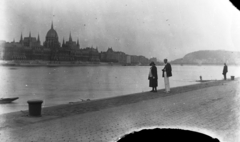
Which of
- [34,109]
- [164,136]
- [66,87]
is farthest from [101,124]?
[66,87]

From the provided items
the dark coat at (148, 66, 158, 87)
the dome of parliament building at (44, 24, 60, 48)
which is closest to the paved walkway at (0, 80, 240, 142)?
the dark coat at (148, 66, 158, 87)

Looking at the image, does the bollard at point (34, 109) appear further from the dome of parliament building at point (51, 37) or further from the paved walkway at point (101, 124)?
the dome of parliament building at point (51, 37)

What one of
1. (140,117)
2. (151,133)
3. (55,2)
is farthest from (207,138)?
(55,2)

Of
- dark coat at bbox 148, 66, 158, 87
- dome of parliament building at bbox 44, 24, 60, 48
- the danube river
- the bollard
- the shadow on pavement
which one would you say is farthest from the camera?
the danube river

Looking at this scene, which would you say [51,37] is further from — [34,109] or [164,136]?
[164,136]

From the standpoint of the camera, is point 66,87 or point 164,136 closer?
point 164,136

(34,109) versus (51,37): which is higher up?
(51,37)

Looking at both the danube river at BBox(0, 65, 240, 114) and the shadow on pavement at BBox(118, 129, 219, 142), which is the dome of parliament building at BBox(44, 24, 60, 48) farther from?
the shadow on pavement at BBox(118, 129, 219, 142)

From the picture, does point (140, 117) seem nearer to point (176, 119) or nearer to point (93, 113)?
point (176, 119)

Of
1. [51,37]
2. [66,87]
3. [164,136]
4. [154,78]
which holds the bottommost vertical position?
[66,87]

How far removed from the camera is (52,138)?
485 centimetres

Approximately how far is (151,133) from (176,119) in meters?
3.22

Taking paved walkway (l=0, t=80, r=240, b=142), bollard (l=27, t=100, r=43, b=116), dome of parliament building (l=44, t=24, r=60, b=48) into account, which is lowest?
paved walkway (l=0, t=80, r=240, b=142)

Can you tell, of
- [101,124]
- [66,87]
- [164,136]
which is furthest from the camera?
[66,87]
